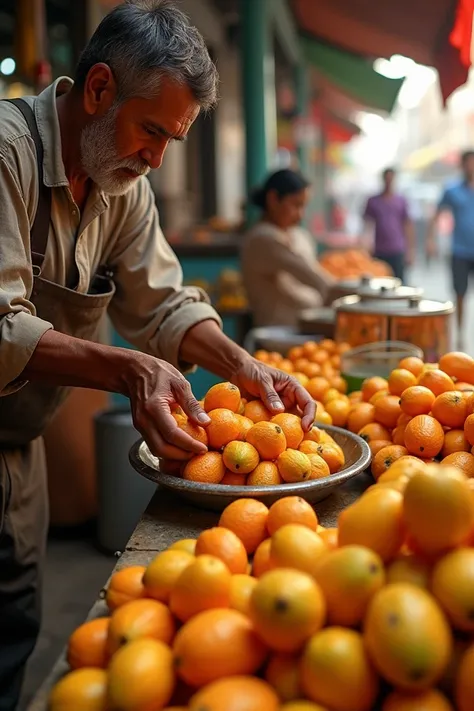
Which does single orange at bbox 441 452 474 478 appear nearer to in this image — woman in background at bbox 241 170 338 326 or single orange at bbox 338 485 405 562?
single orange at bbox 338 485 405 562

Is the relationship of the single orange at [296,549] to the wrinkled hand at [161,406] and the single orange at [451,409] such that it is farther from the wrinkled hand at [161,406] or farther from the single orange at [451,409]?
Result: the single orange at [451,409]

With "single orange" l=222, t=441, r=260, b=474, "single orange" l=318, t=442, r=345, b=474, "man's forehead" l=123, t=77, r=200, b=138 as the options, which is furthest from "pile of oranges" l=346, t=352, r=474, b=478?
"man's forehead" l=123, t=77, r=200, b=138

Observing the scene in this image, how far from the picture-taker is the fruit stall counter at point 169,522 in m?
1.40

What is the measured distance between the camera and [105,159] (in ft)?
6.20

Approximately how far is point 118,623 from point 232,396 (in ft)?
2.64

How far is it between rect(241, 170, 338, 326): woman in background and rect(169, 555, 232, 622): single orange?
3.68 m

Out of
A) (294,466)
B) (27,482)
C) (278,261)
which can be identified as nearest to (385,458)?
(294,466)

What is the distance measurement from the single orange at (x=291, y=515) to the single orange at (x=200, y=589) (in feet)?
0.80

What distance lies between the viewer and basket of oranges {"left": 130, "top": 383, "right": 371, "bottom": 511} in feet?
4.90

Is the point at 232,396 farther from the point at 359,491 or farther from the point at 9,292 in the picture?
the point at 9,292

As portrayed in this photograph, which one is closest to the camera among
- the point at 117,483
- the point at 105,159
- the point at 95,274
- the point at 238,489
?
the point at 238,489

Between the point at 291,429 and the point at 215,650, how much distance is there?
2.64 feet

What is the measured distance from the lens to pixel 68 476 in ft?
12.9

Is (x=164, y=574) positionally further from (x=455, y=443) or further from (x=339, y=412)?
(x=339, y=412)
